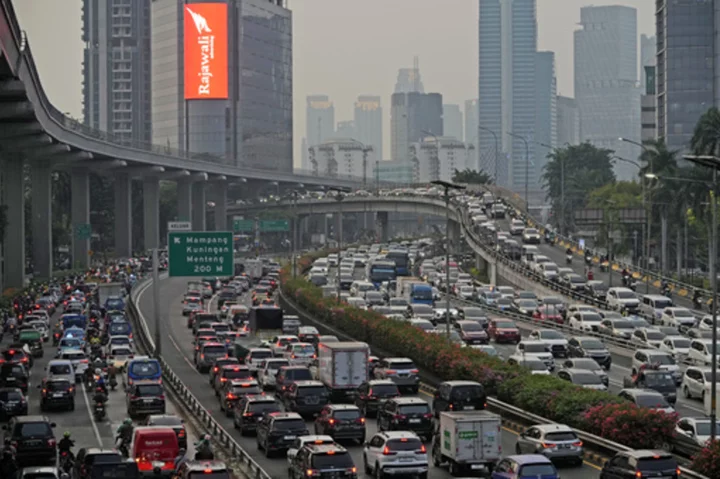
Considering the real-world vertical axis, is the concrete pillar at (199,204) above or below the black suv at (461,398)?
above

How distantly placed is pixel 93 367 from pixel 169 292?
5860cm

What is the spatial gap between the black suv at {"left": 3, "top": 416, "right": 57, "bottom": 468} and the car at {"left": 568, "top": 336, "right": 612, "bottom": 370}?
87.7ft

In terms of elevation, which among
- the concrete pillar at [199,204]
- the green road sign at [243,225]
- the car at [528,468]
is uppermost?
the concrete pillar at [199,204]

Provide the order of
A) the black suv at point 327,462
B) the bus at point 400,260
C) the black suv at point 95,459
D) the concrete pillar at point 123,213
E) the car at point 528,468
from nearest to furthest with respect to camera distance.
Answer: the car at point 528,468
the black suv at point 327,462
the black suv at point 95,459
the bus at point 400,260
the concrete pillar at point 123,213

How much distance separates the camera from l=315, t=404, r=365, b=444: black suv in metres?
36.7

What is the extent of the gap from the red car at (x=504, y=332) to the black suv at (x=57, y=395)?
24996 mm

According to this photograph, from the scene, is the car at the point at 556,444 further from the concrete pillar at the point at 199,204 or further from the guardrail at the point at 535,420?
the concrete pillar at the point at 199,204

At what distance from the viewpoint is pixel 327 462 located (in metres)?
29.1

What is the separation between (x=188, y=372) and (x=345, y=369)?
626 inches

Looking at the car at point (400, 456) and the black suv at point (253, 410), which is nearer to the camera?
the car at point (400, 456)

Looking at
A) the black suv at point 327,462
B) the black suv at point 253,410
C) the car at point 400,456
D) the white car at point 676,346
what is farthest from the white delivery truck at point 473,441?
the white car at point 676,346

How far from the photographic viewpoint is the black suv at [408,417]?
36469 millimetres

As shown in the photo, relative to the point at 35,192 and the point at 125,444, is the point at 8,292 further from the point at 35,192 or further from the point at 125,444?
the point at 125,444

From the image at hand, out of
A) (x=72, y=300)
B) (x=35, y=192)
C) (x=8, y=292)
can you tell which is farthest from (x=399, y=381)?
(x=35, y=192)
